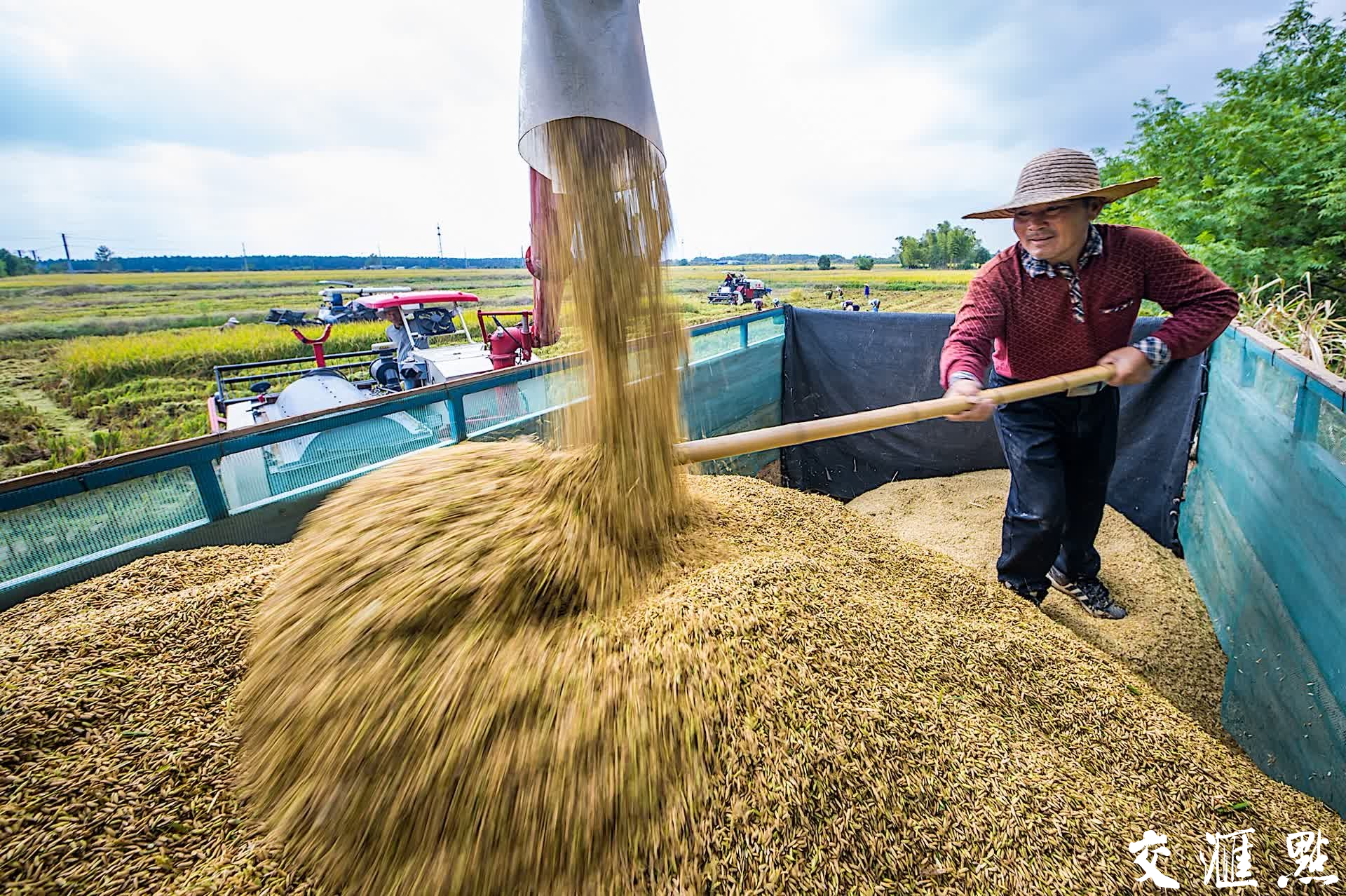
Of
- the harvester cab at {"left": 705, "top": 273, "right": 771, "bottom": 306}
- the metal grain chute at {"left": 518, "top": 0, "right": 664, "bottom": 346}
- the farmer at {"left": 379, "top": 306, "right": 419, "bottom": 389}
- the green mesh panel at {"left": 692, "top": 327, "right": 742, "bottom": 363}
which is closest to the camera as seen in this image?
the metal grain chute at {"left": 518, "top": 0, "right": 664, "bottom": 346}

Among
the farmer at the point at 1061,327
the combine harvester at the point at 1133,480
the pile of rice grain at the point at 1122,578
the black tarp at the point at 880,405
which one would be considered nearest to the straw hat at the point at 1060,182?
the farmer at the point at 1061,327

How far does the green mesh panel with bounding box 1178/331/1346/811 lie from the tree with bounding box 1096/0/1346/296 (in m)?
6.17

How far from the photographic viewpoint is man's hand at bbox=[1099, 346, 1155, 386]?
183cm

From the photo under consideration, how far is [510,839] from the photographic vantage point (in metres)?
0.84

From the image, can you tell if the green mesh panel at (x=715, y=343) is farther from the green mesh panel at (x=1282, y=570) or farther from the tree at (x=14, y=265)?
the tree at (x=14, y=265)

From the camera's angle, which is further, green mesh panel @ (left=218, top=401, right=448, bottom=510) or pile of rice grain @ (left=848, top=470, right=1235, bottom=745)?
pile of rice grain @ (left=848, top=470, right=1235, bottom=745)

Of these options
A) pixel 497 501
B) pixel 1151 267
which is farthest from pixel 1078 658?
pixel 497 501

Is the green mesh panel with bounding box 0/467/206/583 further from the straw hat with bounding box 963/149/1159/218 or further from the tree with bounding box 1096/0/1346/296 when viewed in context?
the tree with bounding box 1096/0/1346/296

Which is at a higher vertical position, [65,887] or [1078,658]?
[65,887]

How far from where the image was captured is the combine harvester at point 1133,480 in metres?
1.33

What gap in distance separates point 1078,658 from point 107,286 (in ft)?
26.2

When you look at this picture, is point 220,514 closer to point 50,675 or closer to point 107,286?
point 50,675

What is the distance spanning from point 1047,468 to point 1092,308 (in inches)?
23.7

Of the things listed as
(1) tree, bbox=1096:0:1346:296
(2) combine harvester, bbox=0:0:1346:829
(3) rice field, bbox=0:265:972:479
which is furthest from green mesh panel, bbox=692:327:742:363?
(1) tree, bbox=1096:0:1346:296
